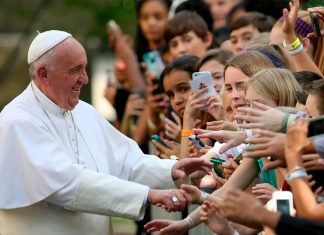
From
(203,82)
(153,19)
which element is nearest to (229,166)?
(203,82)

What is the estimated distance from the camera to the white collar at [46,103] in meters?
11.1

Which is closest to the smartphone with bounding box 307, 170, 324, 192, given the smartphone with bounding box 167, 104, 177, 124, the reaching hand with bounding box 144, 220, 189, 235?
the reaching hand with bounding box 144, 220, 189, 235

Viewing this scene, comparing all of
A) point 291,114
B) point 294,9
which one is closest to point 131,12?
point 294,9

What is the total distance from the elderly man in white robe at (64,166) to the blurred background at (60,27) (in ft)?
44.7

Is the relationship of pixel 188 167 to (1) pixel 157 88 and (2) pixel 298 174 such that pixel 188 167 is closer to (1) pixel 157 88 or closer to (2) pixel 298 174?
(2) pixel 298 174

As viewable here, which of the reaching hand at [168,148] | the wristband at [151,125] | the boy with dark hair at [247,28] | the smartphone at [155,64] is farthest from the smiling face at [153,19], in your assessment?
the reaching hand at [168,148]

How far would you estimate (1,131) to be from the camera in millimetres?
11016

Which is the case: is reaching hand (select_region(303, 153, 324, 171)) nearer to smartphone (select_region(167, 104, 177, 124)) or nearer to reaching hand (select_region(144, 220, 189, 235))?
reaching hand (select_region(144, 220, 189, 235))

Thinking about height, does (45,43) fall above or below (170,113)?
above

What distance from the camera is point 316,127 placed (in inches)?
344

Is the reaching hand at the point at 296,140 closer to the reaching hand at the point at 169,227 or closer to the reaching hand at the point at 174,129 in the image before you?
the reaching hand at the point at 169,227

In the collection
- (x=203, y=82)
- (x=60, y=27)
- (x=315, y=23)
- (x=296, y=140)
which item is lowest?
(x=60, y=27)

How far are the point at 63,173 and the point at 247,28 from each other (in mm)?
3723

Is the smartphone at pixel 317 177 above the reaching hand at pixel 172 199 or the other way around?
above
